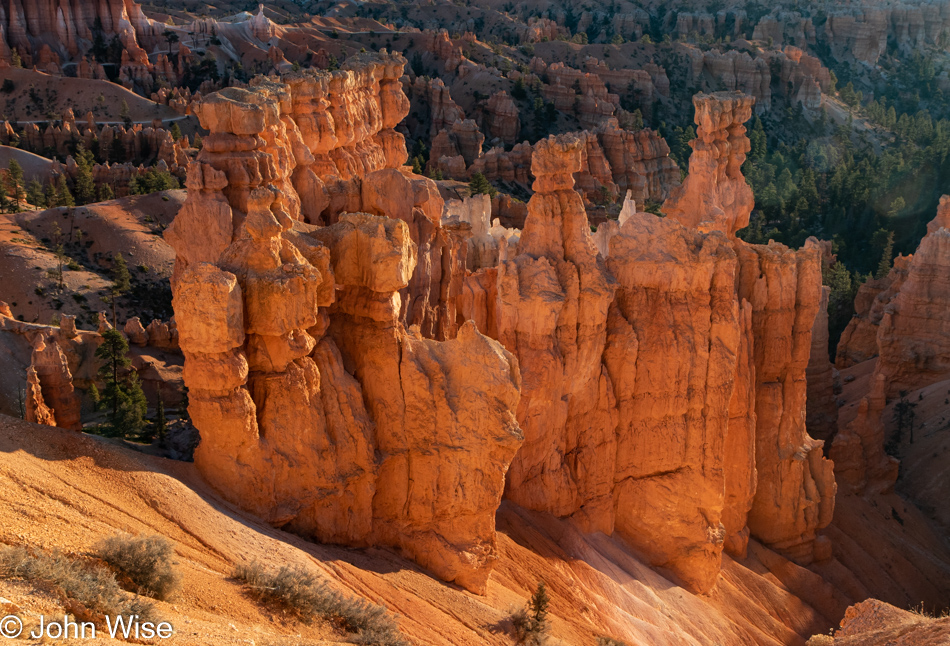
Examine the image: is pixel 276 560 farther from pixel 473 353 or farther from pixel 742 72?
pixel 742 72

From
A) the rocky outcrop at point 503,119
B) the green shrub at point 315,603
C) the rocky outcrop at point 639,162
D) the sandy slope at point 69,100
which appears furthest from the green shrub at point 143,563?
the rocky outcrop at point 503,119

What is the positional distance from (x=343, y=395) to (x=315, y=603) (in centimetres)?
340

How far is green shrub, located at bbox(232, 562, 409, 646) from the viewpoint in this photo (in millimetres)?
10375

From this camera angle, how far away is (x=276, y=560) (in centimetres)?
1120

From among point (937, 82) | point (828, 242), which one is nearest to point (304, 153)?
point (828, 242)

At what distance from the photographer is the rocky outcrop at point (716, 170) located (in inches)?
925

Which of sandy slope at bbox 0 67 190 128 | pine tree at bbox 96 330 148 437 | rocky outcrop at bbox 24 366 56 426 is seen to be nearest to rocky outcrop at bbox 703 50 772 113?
sandy slope at bbox 0 67 190 128

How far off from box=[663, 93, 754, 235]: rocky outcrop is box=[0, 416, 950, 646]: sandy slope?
8828 millimetres

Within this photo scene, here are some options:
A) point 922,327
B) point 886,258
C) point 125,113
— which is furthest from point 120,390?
point 125,113

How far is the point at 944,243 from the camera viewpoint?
38062 millimetres

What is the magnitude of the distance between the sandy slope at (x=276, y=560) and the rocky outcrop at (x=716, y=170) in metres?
8.83

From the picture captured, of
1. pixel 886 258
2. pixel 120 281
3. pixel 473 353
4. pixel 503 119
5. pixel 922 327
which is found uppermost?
pixel 473 353

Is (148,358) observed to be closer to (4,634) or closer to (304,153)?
(304,153)

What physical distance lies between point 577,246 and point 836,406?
20885mm
